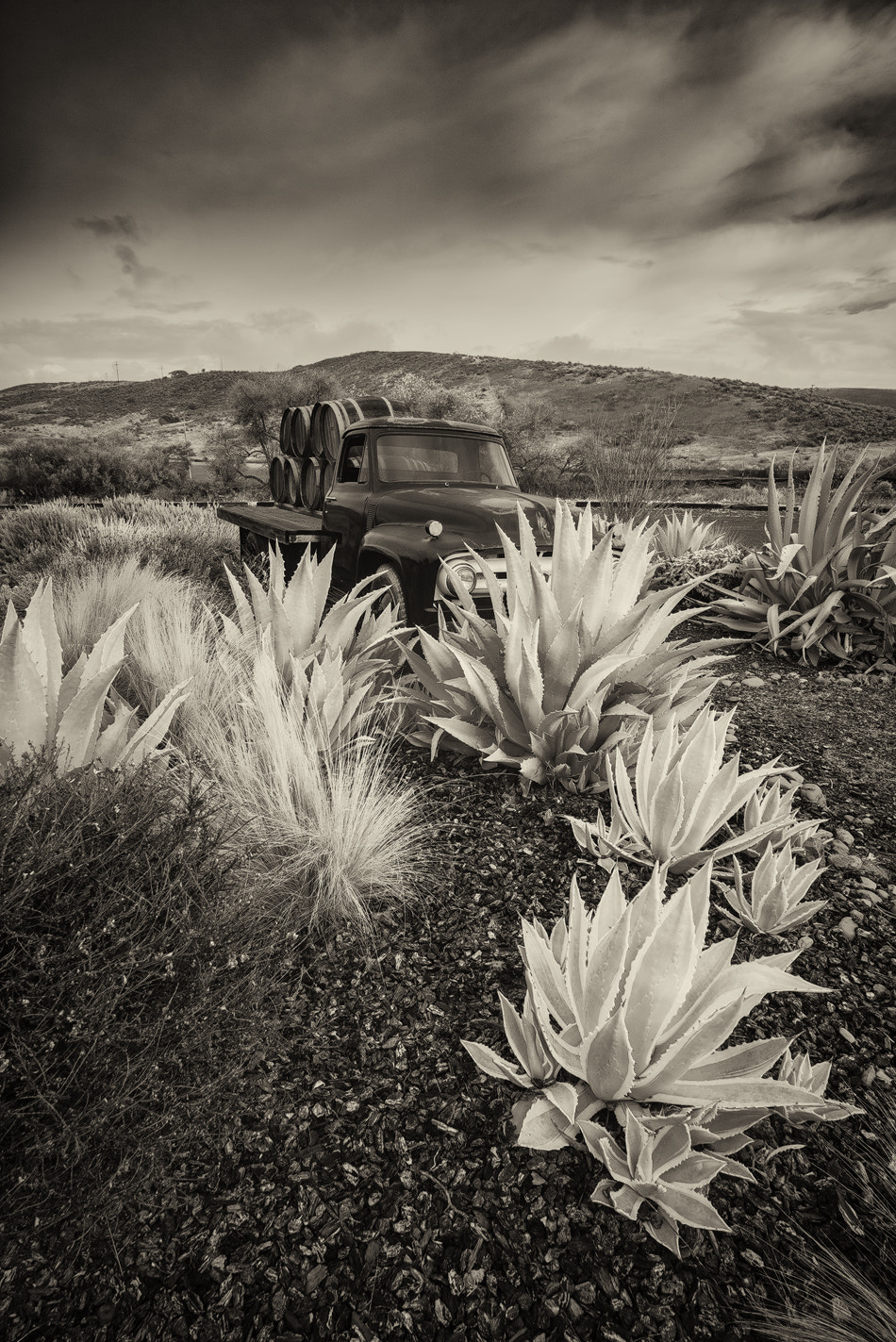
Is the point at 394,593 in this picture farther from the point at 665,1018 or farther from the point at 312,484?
the point at 312,484

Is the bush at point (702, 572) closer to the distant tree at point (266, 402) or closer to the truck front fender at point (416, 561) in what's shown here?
the truck front fender at point (416, 561)

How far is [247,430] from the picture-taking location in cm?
3553

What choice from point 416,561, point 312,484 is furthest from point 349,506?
point 312,484

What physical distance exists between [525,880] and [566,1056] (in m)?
0.72

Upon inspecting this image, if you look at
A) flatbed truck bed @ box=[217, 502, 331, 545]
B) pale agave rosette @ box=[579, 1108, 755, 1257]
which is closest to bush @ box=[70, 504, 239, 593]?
flatbed truck bed @ box=[217, 502, 331, 545]

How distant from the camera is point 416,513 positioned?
203 inches

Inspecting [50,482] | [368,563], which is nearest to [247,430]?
[50,482]

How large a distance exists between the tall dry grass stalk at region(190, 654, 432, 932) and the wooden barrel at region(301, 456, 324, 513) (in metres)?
6.75

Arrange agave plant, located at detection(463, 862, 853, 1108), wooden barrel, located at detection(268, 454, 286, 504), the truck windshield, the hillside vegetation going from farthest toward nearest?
the hillside vegetation, wooden barrel, located at detection(268, 454, 286, 504), the truck windshield, agave plant, located at detection(463, 862, 853, 1108)

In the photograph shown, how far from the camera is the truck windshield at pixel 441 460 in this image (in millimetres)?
5879

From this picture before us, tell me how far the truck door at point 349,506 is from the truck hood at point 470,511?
0.28 metres

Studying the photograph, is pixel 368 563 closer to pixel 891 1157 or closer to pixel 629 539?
pixel 629 539

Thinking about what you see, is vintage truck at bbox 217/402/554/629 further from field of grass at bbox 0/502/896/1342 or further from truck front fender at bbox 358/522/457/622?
field of grass at bbox 0/502/896/1342

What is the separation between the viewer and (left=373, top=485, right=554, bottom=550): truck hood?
480 cm
